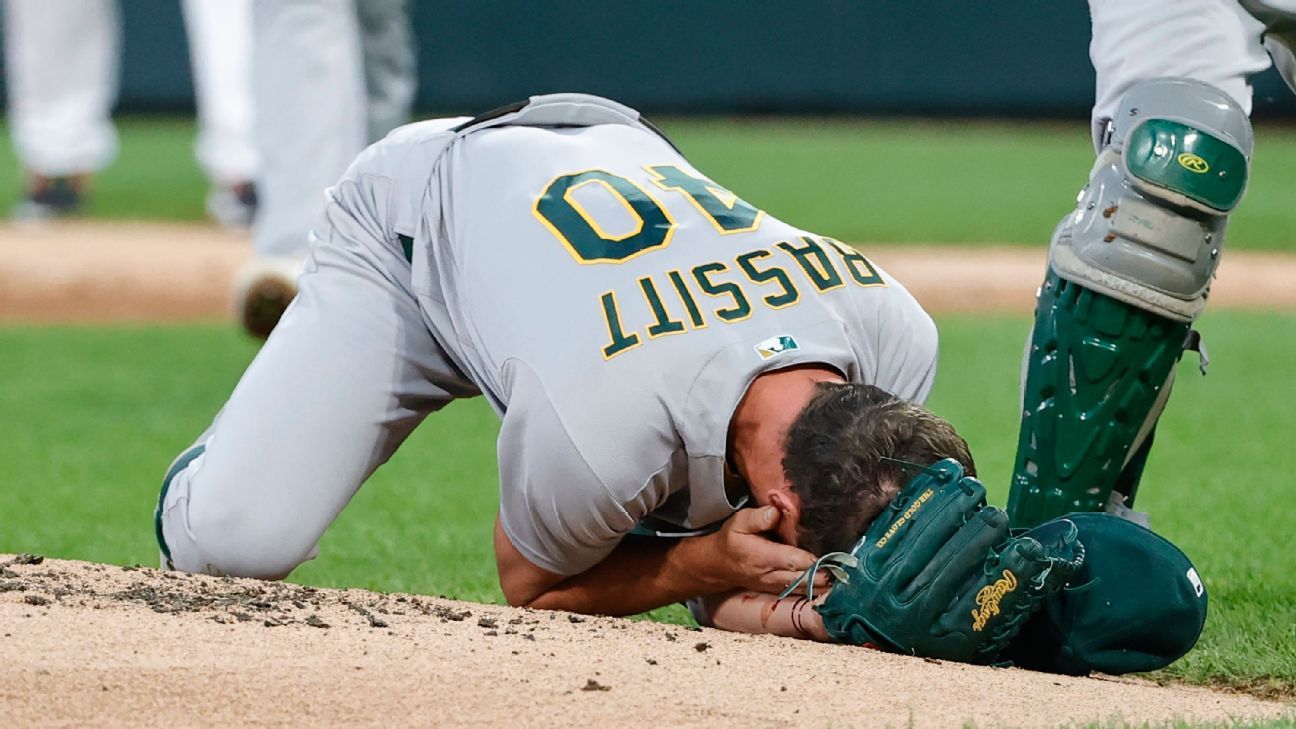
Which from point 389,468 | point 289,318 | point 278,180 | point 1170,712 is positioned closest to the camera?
point 1170,712

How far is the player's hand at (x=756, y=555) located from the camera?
85.7 inches

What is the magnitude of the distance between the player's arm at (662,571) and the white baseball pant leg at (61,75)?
5.89 meters

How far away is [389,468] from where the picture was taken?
3883 millimetres

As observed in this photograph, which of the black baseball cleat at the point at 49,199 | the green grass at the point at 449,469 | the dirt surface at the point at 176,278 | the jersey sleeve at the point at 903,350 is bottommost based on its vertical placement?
the black baseball cleat at the point at 49,199

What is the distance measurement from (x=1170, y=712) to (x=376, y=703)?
85 cm

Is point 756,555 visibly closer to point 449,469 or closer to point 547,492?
point 547,492

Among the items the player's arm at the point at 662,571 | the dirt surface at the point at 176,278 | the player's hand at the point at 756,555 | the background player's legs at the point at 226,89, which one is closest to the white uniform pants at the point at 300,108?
the player's arm at the point at 662,571

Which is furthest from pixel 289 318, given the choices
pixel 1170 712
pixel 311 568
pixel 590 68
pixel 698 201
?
pixel 590 68

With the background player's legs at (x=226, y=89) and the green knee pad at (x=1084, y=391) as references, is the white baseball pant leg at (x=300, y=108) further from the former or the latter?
the background player's legs at (x=226, y=89)

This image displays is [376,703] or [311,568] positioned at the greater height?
[376,703]

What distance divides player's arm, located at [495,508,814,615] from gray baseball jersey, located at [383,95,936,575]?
4cm

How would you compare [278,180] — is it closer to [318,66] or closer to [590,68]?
[318,66]

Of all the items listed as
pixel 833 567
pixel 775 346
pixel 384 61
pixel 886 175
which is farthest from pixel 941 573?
A: pixel 886 175

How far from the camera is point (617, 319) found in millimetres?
2305
